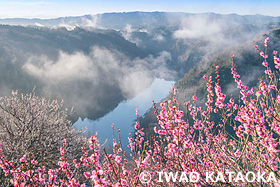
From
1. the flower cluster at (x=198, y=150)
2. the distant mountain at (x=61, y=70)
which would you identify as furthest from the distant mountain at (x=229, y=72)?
the flower cluster at (x=198, y=150)

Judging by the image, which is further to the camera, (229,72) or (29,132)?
(229,72)

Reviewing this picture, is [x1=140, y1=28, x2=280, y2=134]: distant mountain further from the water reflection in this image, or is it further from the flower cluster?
the flower cluster

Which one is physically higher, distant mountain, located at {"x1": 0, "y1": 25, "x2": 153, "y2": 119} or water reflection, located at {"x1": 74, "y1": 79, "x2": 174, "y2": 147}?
distant mountain, located at {"x1": 0, "y1": 25, "x2": 153, "y2": 119}

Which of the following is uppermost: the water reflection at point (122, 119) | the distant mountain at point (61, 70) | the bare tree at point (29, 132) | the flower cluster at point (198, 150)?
the distant mountain at point (61, 70)

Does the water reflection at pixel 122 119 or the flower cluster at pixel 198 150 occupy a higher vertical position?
the water reflection at pixel 122 119

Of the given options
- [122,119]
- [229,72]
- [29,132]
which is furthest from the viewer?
[229,72]

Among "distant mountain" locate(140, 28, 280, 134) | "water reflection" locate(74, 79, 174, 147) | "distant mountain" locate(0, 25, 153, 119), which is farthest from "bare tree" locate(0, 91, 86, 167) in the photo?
"distant mountain" locate(0, 25, 153, 119)

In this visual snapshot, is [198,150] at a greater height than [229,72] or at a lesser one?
lesser

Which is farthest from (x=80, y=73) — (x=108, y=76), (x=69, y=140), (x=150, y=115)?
(x=69, y=140)

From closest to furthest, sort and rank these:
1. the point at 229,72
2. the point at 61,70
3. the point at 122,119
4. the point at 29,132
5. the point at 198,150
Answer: the point at 198,150 → the point at 29,132 → the point at 122,119 → the point at 229,72 → the point at 61,70

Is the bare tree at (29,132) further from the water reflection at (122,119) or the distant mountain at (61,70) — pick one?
the distant mountain at (61,70)

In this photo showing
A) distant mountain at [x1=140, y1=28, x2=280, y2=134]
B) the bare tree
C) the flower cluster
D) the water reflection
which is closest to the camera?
Result: the flower cluster

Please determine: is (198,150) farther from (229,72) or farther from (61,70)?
(61,70)

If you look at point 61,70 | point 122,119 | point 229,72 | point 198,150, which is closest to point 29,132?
point 198,150
